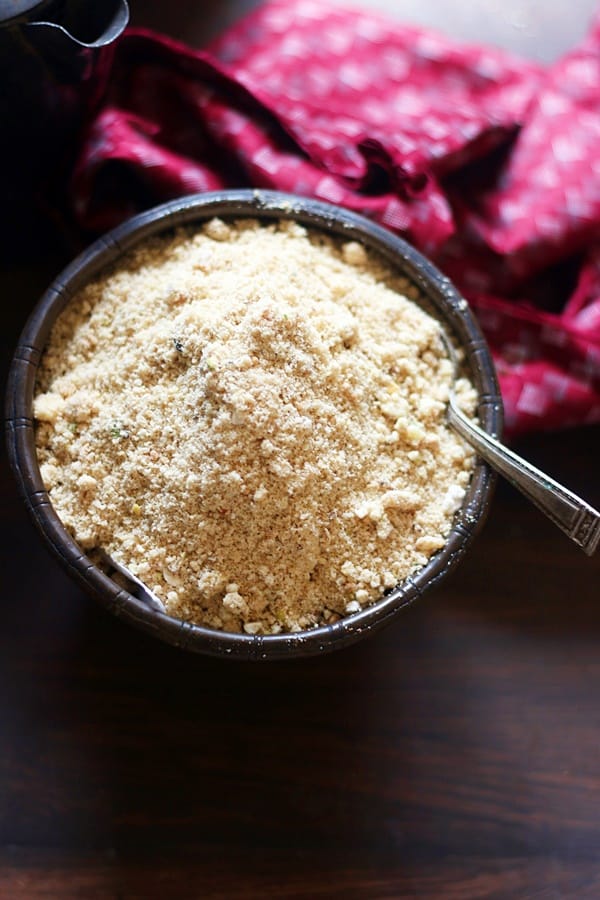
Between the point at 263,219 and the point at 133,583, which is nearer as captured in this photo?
the point at 133,583

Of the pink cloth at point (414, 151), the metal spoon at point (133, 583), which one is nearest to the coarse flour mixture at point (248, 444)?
the metal spoon at point (133, 583)

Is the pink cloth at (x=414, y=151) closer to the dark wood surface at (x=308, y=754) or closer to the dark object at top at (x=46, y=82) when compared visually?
the dark object at top at (x=46, y=82)

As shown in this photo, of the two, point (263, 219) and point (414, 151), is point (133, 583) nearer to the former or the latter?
point (263, 219)

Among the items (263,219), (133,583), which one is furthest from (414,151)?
(133,583)

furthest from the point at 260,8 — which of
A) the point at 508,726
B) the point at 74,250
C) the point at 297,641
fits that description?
the point at 508,726

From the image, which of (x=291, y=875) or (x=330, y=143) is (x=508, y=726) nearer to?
(x=291, y=875)

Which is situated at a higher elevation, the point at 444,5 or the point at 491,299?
the point at 444,5
